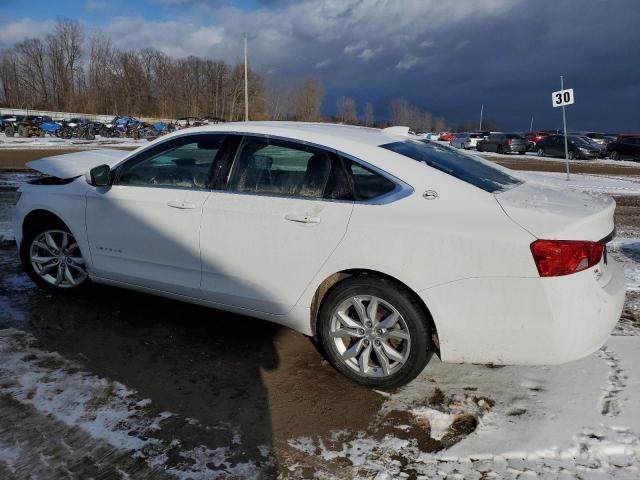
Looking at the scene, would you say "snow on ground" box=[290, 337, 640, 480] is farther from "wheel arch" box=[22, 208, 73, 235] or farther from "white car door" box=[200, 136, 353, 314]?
"wheel arch" box=[22, 208, 73, 235]

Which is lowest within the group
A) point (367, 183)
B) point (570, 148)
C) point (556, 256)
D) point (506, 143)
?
point (556, 256)

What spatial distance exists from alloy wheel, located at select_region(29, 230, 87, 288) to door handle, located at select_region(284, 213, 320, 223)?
220 cm

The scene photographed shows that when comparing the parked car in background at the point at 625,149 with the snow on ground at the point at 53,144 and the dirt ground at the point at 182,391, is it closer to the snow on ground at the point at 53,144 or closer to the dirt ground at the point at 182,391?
the snow on ground at the point at 53,144

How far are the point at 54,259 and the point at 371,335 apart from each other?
3.09 meters

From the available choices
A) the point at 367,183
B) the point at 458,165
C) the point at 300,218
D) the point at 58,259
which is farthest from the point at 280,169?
the point at 58,259

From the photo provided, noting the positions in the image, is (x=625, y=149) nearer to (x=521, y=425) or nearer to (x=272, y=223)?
(x=521, y=425)

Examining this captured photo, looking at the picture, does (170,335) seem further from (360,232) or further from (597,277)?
(597,277)

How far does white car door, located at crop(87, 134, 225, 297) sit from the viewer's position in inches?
149

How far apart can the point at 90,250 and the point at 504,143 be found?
34456 millimetres

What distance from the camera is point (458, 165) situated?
3.51 meters

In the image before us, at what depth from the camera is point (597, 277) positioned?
297 cm

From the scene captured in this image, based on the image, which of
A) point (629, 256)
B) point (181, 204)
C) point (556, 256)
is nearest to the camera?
point (556, 256)

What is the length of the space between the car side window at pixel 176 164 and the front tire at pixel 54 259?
88 cm

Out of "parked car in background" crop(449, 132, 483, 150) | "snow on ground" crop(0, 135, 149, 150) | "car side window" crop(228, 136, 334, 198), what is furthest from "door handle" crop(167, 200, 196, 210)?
"parked car in background" crop(449, 132, 483, 150)
